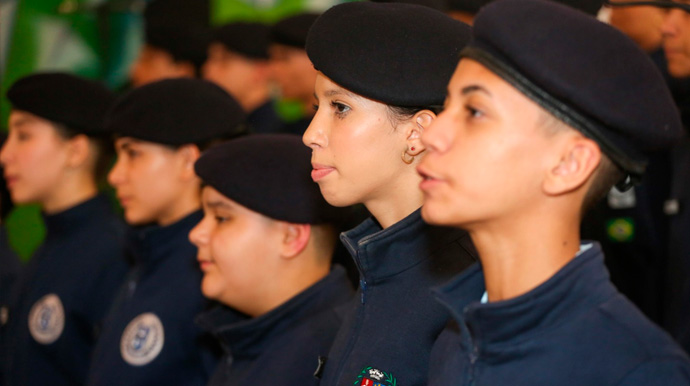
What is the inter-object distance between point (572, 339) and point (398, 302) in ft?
1.92

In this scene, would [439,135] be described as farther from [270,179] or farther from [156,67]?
[156,67]

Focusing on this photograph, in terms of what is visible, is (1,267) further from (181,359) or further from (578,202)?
(578,202)

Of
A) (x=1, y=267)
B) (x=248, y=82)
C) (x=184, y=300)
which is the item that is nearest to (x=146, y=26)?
(x=248, y=82)

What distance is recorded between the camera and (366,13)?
2062mm

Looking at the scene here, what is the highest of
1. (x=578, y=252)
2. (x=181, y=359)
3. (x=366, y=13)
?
(x=366, y=13)

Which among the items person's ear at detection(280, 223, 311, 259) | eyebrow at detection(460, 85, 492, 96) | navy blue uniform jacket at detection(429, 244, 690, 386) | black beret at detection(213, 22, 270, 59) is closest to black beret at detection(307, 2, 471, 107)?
eyebrow at detection(460, 85, 492, 96)

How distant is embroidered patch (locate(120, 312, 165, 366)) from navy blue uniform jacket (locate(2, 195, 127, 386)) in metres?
0.48

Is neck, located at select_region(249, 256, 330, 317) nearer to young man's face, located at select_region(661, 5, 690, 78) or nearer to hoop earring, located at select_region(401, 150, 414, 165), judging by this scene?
hoop earring, located at select_region(401, 150, 414, 165)

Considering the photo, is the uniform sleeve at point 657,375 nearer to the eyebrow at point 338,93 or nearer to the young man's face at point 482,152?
the young man's face at point 482,152

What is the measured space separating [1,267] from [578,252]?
11.6ft

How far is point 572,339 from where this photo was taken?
157 cm

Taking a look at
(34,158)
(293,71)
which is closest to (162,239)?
(34,158)

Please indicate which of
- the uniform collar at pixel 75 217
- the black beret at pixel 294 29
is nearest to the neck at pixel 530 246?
the uniform collar at pixel 75 217

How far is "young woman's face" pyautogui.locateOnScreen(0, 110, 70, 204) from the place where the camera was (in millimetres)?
3885
